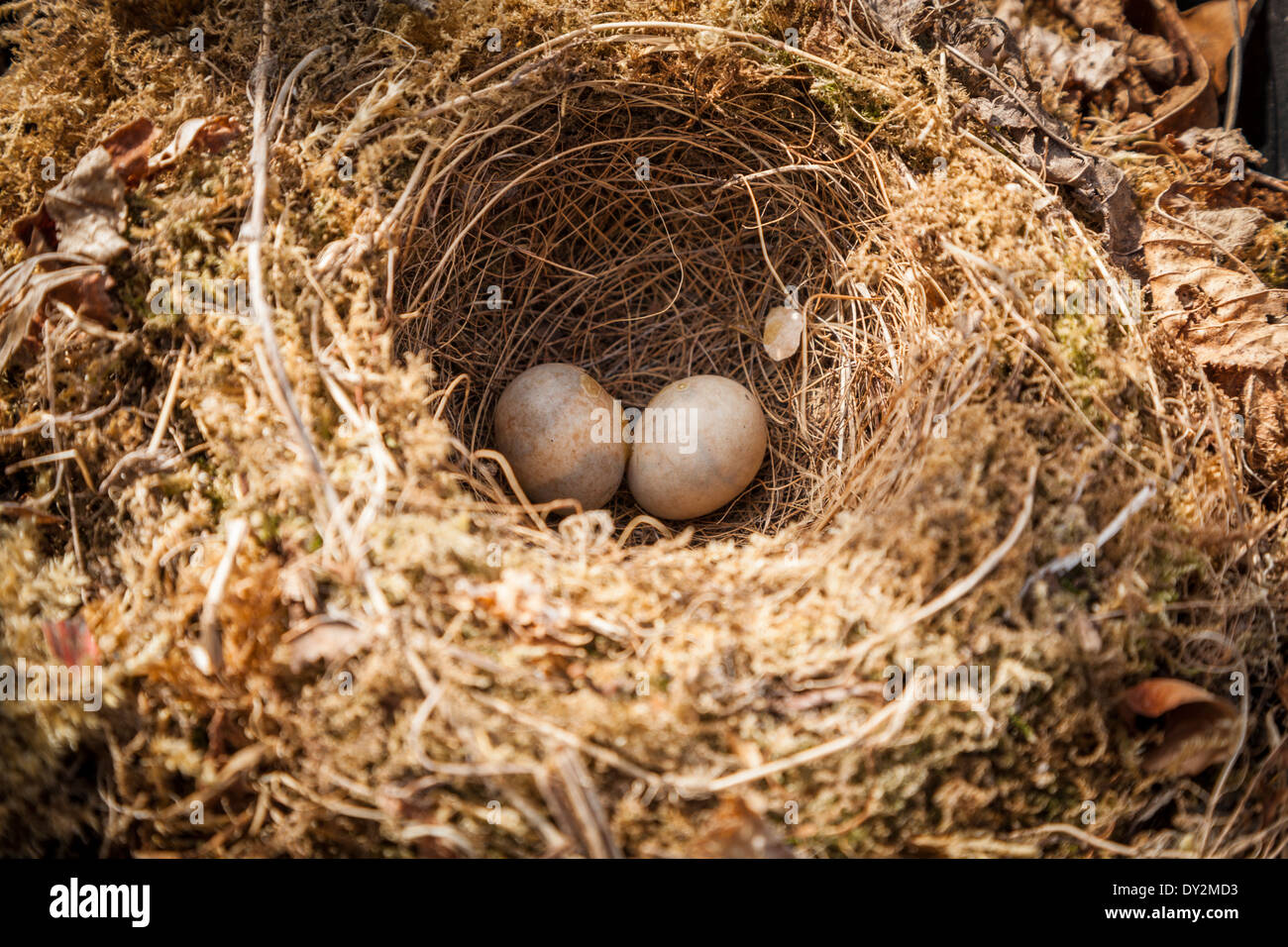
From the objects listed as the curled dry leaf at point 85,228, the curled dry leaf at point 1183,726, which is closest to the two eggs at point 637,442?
the curled dry leaf at point 85,228

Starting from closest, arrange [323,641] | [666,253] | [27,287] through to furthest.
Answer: [323,641] < [27,287] < [666,253]

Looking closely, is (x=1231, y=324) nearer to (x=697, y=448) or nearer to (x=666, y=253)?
(x=697, y=448)

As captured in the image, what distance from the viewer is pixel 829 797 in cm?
128

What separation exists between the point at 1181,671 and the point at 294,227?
1.98 meters

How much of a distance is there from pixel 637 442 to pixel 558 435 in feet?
0.82

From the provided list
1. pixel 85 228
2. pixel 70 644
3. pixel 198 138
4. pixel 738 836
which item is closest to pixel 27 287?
pixel 85 228

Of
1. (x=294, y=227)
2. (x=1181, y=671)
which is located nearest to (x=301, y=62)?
(x=294, y=227)

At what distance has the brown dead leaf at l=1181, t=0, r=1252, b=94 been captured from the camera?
2.42m

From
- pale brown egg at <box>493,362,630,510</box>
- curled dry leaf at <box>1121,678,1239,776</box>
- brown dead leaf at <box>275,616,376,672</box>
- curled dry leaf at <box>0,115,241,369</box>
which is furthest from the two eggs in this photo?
curled dry leaf at <box>1121,678,1239,776</box>

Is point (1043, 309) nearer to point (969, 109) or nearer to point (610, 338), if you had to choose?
point (969, 109)

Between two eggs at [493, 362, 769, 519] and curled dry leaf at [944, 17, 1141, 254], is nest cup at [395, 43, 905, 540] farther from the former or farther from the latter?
curled dry leaf at [944, 17, 1141, 254]

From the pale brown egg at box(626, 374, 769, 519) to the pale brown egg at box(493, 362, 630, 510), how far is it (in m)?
0.10

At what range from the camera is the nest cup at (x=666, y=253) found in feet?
6.52

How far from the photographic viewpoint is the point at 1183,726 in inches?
55.8
